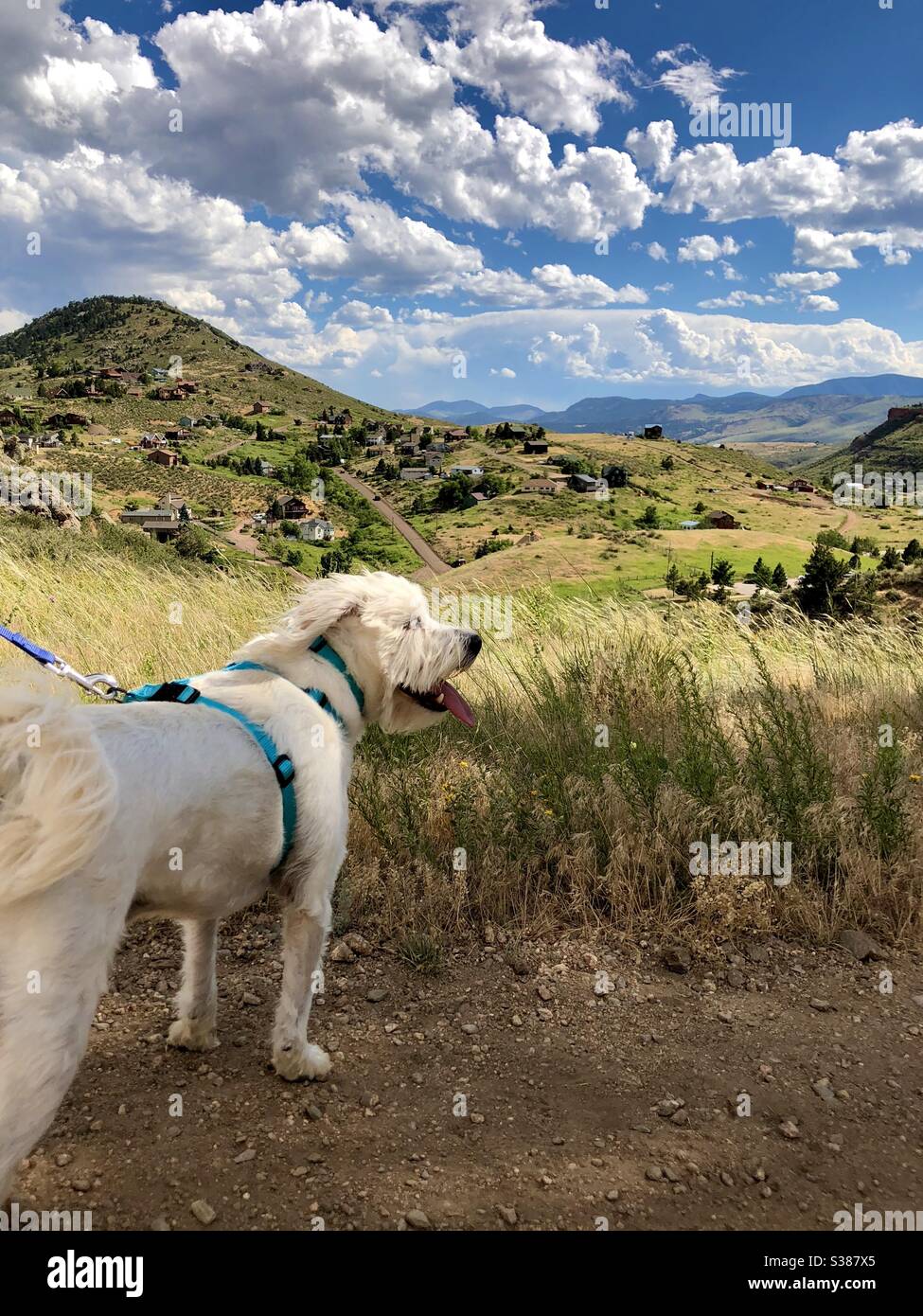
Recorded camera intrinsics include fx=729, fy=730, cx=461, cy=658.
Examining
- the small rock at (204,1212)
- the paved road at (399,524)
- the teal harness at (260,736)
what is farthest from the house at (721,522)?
the small rock at (204,1212)

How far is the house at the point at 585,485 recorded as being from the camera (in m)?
102

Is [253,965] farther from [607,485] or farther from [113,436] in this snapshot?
[607,485]

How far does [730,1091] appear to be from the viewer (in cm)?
301

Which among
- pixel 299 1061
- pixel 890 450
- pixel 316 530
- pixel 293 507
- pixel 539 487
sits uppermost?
pixel 890 450

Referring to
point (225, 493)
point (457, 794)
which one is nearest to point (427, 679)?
point (457, 794)

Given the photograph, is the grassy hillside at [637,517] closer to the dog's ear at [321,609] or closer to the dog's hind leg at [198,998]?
the dog's ear at [321,609]

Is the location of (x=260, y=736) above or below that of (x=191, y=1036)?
above

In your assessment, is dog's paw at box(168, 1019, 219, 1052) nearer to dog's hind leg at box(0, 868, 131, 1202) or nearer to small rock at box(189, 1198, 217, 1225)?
small rock at box(189, 1198, 217, 1225)

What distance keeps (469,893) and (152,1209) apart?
2049 millimetres

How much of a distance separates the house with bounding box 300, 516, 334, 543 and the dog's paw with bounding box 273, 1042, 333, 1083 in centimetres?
6085

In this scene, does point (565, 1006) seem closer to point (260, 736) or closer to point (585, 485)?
point (260, 736)

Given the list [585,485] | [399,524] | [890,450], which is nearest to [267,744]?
[399,524]

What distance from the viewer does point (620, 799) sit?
4.40 metres

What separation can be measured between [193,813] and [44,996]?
620 millimetres
